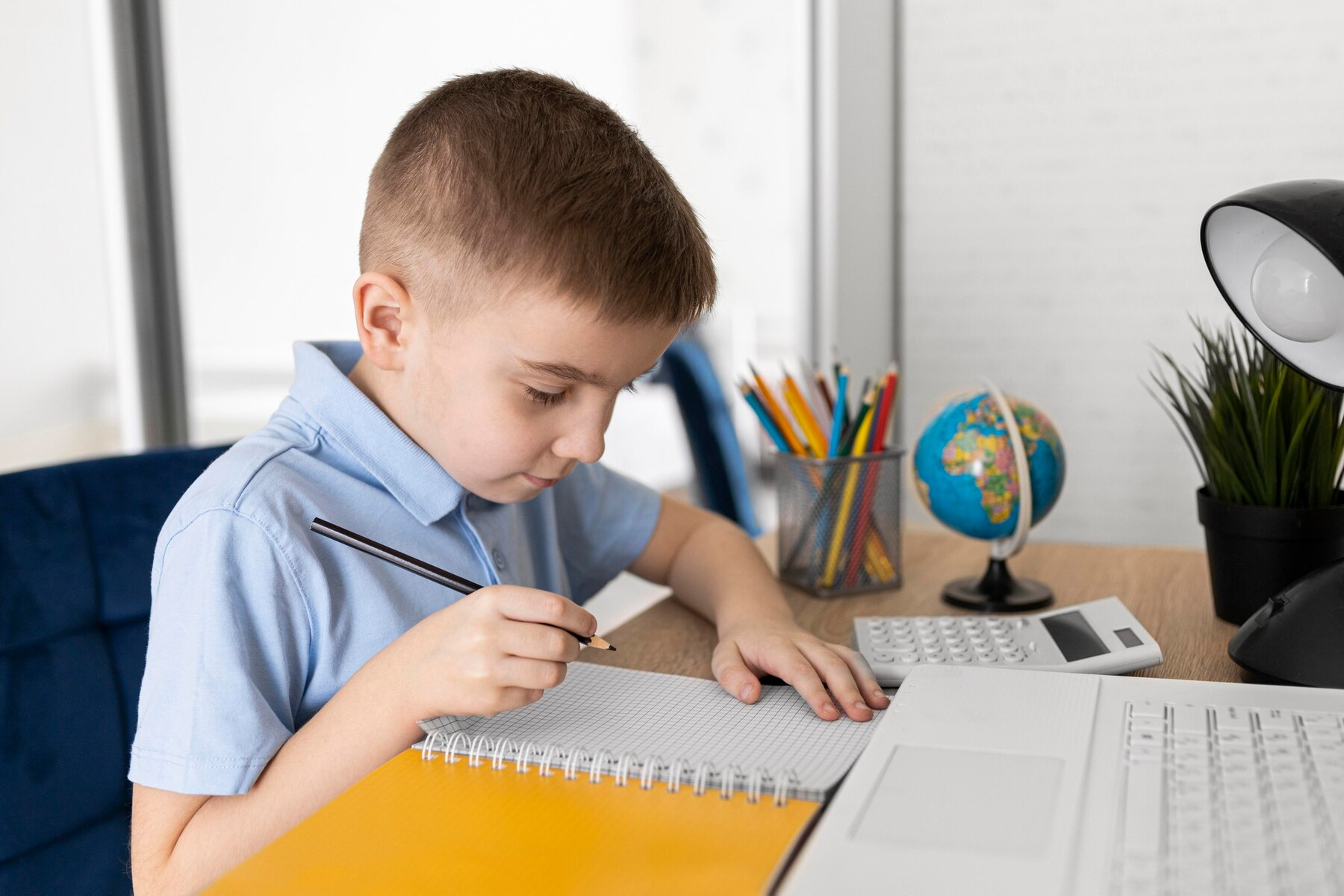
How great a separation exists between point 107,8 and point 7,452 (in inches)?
22.6

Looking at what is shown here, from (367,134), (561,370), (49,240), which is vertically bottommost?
Result: (561,370)

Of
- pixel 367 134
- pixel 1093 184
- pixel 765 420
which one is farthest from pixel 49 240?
pixel 1093 184

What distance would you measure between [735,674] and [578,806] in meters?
0.19

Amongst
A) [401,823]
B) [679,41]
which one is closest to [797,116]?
[679,41]

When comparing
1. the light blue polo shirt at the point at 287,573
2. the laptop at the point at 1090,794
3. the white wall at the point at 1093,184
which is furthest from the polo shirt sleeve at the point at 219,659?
the white wall at the point at 1093,184

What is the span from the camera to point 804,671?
628mm

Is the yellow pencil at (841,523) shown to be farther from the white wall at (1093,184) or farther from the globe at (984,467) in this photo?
the white wall at (1093,184)

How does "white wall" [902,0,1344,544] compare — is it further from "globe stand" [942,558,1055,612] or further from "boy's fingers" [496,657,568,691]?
"boy's fingers" [496,657,568,691]

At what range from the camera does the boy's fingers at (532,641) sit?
20.8 inches

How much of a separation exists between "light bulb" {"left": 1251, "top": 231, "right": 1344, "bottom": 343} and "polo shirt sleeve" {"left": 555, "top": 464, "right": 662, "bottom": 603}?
518 millimetres

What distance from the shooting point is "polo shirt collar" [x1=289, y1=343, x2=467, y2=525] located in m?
0.70

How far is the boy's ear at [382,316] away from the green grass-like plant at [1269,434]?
0.54 m

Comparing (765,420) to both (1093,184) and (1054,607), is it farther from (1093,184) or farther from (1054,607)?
(1093,184)

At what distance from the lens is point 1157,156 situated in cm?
175
